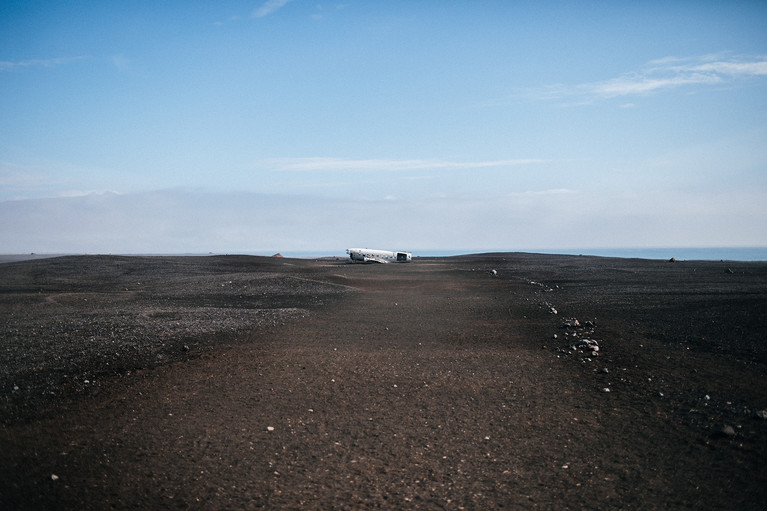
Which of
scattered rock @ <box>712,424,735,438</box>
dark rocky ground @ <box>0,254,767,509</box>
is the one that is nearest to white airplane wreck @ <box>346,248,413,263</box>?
dark rocky ground @ <box>0,254,767,509</box>

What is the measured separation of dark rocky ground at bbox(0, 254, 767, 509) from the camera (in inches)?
195

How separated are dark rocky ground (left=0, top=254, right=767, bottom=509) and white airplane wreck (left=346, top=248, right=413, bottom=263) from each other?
1518 inches

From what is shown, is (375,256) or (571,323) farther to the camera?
(375,256)

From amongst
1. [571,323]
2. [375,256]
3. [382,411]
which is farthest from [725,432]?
[375,256]

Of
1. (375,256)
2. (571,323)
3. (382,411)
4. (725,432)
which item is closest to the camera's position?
(725,432)

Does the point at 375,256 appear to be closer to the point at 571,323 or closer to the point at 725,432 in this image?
the point at 571,323

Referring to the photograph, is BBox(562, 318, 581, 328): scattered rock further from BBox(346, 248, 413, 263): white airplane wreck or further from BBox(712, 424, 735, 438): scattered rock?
BBox(346, 248, 413, 263): white airplane wreck

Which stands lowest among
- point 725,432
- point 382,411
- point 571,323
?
point 382,411

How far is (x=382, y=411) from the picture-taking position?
23.6 ft

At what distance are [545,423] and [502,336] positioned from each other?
610cm

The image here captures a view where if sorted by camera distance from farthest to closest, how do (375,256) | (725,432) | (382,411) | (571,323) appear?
(375,256) < (571,323) < (382,411) < (725,432)

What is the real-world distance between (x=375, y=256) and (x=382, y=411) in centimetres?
4760

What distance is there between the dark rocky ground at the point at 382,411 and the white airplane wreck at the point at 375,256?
3856 centimetres

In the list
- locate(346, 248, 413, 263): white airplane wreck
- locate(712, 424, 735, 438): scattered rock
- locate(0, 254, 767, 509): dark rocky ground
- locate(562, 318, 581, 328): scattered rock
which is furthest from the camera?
locate(346, 248, 413, 263): white airplane wreck
